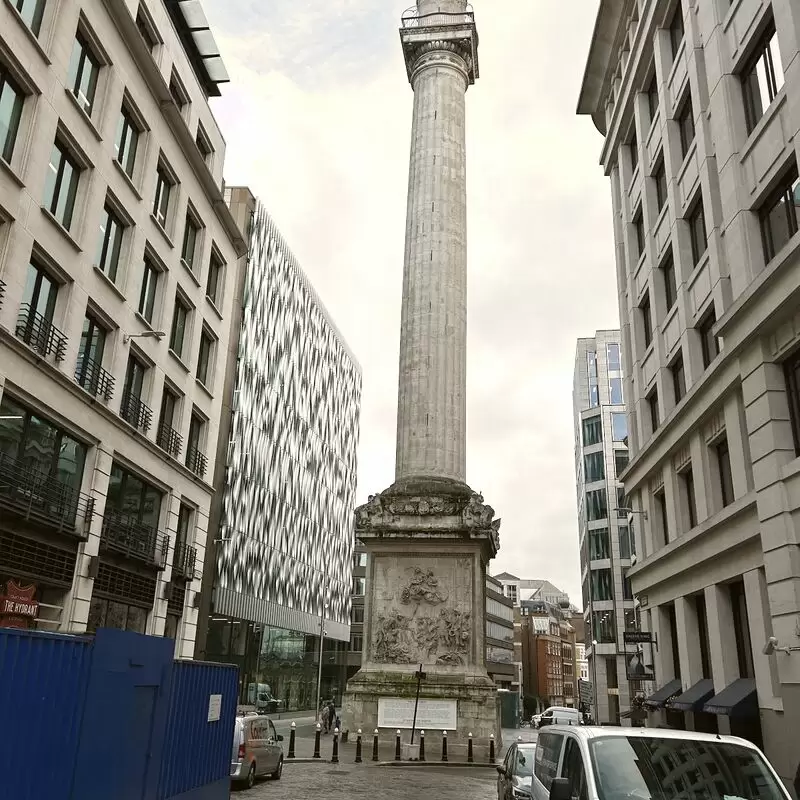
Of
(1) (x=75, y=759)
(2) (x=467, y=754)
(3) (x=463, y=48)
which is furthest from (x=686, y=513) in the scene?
(3) (x=463, y=48)

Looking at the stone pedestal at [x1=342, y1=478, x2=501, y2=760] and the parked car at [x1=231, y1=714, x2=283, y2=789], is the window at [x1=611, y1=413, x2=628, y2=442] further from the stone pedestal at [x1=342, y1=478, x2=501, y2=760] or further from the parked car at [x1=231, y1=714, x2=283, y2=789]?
the parked car at [x1=231, y1=714, x2=283, y2=789]

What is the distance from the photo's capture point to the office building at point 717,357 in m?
16.9

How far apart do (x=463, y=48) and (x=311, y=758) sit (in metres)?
36.5

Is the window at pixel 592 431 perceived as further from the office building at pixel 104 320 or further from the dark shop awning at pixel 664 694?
the dark shop awning at pixel 664 694

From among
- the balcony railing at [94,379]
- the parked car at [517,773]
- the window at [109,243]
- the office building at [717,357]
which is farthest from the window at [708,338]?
the window at [109,243]

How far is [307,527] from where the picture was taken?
82.9 m

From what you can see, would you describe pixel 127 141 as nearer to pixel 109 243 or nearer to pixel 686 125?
pixel 109 243

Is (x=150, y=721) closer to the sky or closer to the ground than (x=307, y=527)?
closer to the ground

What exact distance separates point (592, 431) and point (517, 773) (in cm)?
7451

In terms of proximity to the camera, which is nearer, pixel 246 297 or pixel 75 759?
pixel 75 759

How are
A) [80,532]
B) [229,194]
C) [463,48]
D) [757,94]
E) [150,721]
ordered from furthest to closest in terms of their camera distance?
[229,194] < [463,48] < [80,532] < [757,94] < [150,721]

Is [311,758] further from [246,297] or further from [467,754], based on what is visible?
[246,297]

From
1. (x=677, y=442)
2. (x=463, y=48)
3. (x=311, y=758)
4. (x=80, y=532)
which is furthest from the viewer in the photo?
(x=463, y=48)

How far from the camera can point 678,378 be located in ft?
90.5
